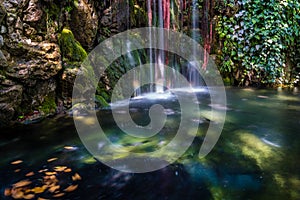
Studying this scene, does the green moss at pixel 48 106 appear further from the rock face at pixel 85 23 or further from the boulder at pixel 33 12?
the rock face at pixel 85 23

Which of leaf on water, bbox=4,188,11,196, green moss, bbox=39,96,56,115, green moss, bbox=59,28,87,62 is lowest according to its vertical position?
leaf on water, bbox=4,188,11,196

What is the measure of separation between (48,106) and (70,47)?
4.89 feet

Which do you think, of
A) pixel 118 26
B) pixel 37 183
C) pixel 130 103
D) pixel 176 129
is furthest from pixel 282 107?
pixel 37 183

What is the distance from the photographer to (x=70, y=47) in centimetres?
561

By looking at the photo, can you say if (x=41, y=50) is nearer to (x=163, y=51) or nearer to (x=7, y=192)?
(x=7, y=192)

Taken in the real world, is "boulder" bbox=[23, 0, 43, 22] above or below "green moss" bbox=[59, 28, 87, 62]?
above

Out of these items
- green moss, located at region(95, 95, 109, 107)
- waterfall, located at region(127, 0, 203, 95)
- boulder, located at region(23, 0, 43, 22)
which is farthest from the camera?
waterfall, located at region(127, 0, 203, 95)

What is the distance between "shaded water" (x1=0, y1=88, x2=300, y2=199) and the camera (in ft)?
8.18

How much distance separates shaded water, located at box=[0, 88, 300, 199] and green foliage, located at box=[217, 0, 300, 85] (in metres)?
3.93

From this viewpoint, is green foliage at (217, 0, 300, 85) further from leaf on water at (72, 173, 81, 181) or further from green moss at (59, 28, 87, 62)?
leaf on water at (72, 173, 81, 181)

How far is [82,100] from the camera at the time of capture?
222 inches

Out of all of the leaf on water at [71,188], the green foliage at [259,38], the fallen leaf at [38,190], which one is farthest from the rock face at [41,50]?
the green foliage at [259,38]

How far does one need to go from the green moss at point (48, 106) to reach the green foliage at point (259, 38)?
6.26 meters

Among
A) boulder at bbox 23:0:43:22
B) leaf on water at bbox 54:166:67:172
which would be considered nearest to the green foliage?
boulder at bbox 23:0:43:22
